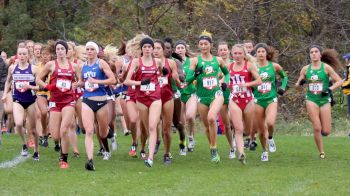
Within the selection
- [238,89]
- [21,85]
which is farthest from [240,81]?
[21,85]

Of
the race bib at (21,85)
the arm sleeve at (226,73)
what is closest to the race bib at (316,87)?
the arm sleeve at (226,73)

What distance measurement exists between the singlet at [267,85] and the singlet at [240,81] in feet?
1.87

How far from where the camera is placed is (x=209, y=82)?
13.6 metres

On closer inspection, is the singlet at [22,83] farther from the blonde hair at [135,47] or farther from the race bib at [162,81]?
the race bib at [162,81]

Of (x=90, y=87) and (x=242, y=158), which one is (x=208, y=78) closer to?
(x=242, y=158)

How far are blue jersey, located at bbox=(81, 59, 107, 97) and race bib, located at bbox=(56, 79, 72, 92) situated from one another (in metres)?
0.32

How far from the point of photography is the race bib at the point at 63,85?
42.5 ft

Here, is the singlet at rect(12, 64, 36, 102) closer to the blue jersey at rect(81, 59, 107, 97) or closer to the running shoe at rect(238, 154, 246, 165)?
the blue jersey at rect(81, 59, 107, 97)

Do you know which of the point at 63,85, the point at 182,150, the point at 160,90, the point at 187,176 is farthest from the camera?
the point at 182,150

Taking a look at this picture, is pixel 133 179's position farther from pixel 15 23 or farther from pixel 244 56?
pixel 15 23

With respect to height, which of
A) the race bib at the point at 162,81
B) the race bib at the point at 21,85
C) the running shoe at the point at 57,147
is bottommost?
the running shoe at the point at 57,147

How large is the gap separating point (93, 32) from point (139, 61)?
2179 centimetres

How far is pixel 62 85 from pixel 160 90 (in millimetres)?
1634

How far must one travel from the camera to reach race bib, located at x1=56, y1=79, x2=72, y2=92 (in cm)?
1295
